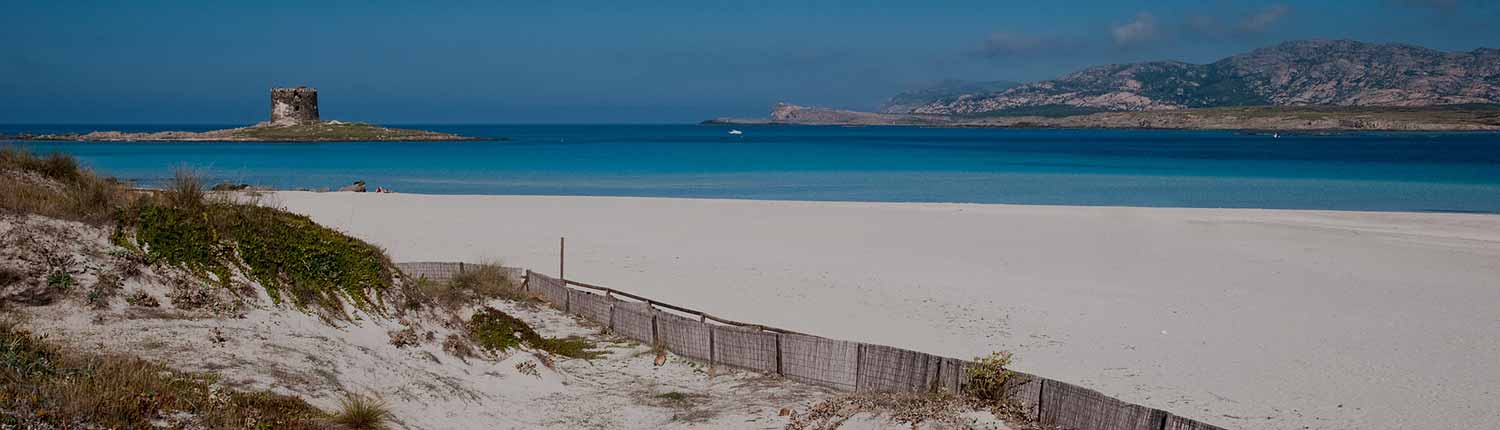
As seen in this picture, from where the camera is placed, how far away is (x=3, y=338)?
6621mm

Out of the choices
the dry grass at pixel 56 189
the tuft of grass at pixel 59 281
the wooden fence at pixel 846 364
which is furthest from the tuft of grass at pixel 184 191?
the wooden fence at pixel 846 364

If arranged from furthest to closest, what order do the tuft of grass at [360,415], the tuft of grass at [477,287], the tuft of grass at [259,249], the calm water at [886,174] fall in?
the calm water at [886,174] → the tuft of grass at [477,287] → the tuft of grass at [259,249] → the tuft of grass at [360,415]

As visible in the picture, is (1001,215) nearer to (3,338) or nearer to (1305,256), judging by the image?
(1305,256)

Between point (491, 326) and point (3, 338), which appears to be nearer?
point (3, 338)

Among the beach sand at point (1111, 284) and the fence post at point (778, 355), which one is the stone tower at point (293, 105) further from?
the fence post at point (778, 355)

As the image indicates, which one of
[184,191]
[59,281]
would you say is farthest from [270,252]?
[59,281]

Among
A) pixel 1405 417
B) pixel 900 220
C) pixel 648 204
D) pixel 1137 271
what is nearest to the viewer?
pixel 1405 417

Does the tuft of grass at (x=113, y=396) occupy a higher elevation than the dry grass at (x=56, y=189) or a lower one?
lower

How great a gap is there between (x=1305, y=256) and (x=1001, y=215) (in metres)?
9.89

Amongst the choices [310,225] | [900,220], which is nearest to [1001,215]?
[900,220]

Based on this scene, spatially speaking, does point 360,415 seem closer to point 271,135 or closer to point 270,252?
point 270,252

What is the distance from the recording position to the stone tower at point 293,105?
98125 mm

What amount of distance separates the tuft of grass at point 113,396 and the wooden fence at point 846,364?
4.53 metres

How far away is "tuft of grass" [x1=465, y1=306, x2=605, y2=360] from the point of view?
419 inches
